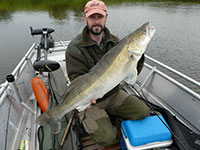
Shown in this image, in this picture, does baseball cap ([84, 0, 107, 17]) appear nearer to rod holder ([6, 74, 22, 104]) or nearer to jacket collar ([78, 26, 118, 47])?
jacket collar ([78, 26, 118, 47])

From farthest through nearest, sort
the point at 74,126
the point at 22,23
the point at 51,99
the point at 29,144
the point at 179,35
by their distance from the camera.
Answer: the point at 22,23
the point at 179,35
the point at 51,99
the point at 74,126
the point at 29,144

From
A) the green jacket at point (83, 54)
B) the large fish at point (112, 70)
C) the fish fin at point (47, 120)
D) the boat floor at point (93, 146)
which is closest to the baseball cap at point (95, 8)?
the green jacket at point (83, 54)

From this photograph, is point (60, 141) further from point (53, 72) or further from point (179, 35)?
point (179, 35)

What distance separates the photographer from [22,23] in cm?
1797

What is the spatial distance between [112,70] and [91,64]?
2.90 feet

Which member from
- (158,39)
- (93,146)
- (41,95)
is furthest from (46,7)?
(93,146)

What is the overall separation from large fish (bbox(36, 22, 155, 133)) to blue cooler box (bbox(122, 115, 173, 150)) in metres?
0.83

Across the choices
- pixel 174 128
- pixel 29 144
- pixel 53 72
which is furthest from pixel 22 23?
pixel 174 128

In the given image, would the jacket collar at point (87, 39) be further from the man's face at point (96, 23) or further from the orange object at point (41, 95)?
the orange object at point (41, 95)

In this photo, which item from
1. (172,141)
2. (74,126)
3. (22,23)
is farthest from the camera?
(22,23)

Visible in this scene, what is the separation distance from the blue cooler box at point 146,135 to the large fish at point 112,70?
83 centimetres

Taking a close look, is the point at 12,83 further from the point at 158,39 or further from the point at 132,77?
the point at 158,39

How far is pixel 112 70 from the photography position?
7.25 feet

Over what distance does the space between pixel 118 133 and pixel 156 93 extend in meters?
1.77
